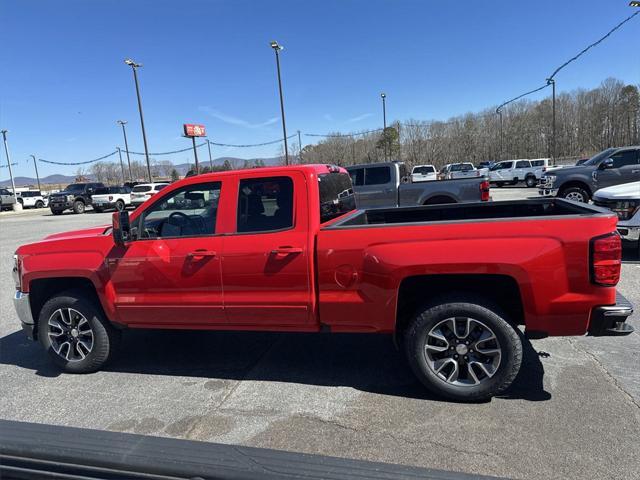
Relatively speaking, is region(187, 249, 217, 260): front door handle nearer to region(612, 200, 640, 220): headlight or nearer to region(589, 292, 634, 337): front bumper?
region(589, 292, 634, 337): front bumper

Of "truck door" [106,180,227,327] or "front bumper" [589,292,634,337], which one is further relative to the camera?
"truck door" [106,180,227,327]

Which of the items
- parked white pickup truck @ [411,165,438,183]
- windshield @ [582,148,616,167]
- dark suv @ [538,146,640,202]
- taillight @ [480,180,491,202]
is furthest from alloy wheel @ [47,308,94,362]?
parked white pickup truck @ [411,165,438,183]

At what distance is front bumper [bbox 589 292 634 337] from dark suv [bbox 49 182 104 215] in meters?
30.8

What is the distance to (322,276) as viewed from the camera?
11.8 ft

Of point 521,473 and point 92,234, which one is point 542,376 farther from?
point 92,234

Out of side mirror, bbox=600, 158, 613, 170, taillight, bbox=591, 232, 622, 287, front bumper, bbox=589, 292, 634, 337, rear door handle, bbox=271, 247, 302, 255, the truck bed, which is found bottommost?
front bumper, bbox=589, 292, 634, 337

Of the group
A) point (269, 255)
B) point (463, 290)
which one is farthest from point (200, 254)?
point (463, 290)

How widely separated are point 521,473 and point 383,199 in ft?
35.4

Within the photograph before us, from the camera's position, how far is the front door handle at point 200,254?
12.5 feet

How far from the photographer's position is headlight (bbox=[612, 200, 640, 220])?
745 centimetres

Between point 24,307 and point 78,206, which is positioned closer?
point 24,307

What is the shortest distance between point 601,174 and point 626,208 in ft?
22.2

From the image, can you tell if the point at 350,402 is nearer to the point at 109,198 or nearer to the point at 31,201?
the point at 109,198

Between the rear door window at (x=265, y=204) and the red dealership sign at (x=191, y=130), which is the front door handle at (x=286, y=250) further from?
the red dealership sign at (x=191, y=130)
